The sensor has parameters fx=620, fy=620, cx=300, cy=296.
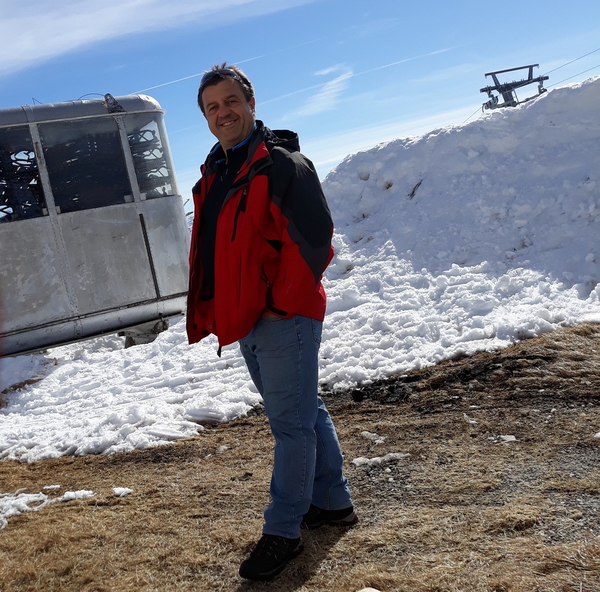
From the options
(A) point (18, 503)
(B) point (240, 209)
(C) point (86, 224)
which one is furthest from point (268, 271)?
(A) point (18, 503)

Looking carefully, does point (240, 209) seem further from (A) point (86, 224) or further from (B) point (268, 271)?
(A) point (86, 224)

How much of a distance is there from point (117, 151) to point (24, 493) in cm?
289

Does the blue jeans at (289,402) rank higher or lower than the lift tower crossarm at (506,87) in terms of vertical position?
lower

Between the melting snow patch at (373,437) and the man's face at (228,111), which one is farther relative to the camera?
the melting snow patch at (373,437)

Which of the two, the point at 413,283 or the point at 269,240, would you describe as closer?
the point at 269,240

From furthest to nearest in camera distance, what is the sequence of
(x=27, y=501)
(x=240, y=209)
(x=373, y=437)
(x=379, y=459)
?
(x=373, y=437) → (x=27, y=501) → (x=379, y=459) → (x=240, y=209)

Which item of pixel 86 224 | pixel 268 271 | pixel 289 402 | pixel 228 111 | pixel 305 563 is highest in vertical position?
pixel 228 111

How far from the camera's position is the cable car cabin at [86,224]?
489 centimetres

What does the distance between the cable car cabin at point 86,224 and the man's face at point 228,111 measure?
2.47 meters

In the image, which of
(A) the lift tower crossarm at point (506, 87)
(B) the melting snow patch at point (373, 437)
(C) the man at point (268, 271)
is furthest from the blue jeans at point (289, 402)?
(A) the lift tower crossarm at point (506, 87)

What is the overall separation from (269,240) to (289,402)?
2.59 feet

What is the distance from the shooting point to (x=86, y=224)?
508 centimetres

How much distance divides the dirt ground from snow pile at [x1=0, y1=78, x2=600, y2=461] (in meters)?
0.86

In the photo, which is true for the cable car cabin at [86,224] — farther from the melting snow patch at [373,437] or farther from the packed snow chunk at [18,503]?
the melting snow patch at [373,437]
